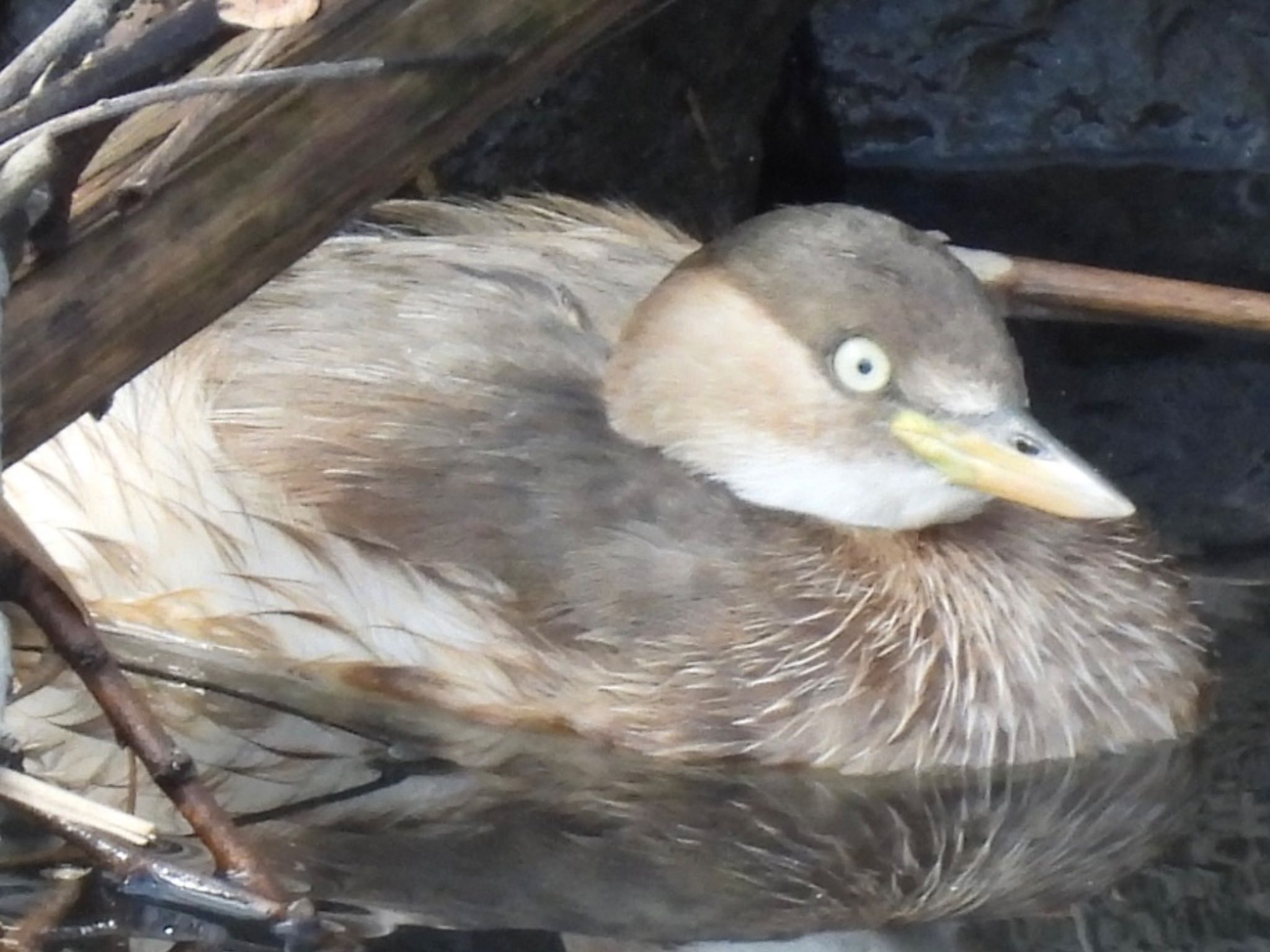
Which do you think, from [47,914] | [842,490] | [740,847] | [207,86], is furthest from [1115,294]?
[47,914]

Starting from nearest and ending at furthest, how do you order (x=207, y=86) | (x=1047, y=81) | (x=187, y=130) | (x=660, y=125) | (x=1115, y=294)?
1. (x=207, y=86)
2. (x=187, y=130)
3. (x=1115, y=294)
4. (x=660, y=125)
5. (x=1047, y=81)

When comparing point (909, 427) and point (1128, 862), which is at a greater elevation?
point (909, 427)

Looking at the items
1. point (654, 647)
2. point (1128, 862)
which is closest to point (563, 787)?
point (654, 647)

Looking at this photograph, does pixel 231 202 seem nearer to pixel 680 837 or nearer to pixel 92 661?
pixel 92 661

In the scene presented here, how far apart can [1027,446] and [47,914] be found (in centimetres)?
123

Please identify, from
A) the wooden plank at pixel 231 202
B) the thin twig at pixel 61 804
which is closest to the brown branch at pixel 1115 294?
the wooden plank at pixel 231 202

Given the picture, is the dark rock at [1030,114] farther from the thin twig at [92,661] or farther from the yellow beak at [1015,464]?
the thin twig at [92,661]

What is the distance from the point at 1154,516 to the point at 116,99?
2.02 m

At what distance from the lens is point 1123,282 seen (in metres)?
3.39

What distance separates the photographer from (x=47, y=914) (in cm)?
244

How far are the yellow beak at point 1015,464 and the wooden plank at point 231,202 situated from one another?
29.2 inches

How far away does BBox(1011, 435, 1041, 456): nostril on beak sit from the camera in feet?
9.16

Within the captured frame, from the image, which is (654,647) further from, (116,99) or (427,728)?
(116,99)

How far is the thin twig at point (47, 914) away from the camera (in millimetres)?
2365
